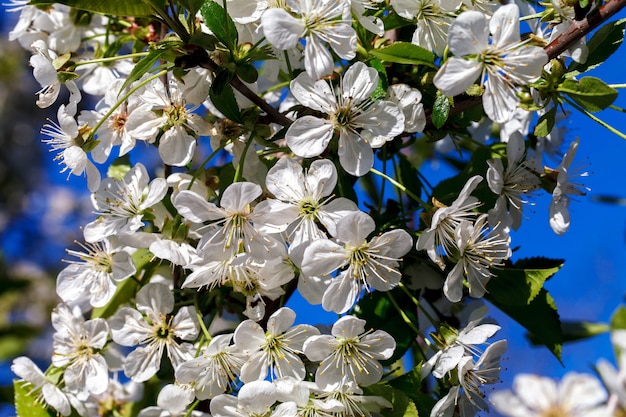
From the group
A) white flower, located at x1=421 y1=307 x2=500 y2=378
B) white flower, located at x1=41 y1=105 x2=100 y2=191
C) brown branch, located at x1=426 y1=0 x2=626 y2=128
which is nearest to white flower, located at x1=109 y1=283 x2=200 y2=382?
white flower, located at x1=41 y1=105 x2=100 y2=191

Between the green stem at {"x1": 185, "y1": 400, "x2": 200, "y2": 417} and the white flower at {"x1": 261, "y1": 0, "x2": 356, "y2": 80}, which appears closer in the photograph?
the white flower at {"x1": 261, "y1": 0, "x2": 356, "y2": 80}

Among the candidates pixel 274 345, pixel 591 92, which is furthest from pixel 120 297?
pixel 591 92

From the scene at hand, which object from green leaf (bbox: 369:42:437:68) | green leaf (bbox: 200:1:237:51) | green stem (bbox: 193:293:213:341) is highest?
green leaf (bbox: 200:1:237:51)

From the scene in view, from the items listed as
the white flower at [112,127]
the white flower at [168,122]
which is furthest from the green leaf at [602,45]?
the white flower at [112,127]

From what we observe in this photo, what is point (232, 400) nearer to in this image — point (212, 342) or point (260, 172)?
point (212, 342)

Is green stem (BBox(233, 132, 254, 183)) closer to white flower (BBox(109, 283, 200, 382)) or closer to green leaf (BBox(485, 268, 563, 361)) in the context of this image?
white flower (BBox(109, 283, 200, 382))

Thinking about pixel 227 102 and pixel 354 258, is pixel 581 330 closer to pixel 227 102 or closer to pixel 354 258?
pixel 354 258

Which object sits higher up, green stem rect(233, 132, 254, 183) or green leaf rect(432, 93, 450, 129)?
green leaf rect(432, 93, 450, 129)
